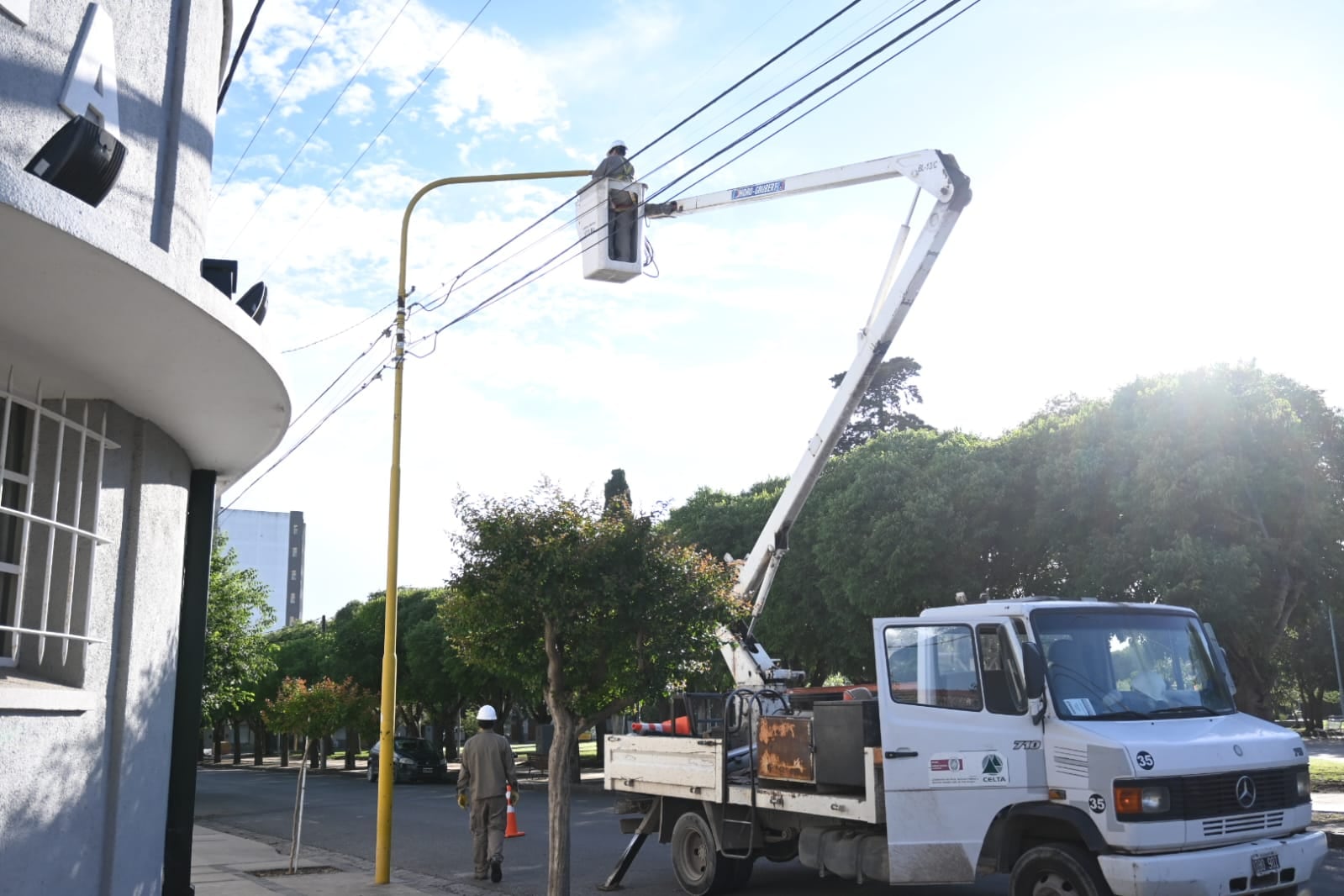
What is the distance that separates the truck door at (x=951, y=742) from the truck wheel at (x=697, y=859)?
274 cm

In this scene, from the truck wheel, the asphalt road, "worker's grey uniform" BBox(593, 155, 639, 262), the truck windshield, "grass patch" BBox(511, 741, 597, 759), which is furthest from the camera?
"grass patch" BBox(511, 741, 597, 759)

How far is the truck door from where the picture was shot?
27.3 ft

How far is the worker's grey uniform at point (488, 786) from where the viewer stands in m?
12.8

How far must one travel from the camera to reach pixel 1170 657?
8734mm

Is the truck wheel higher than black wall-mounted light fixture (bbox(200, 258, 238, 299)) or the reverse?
the reverse

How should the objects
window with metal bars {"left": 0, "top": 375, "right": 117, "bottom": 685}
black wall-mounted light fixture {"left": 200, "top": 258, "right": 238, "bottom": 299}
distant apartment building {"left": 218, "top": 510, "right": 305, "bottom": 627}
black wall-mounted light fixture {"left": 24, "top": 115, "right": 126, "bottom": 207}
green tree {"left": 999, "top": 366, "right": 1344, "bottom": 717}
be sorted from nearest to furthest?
black wall-mounted light fixture {"left": 24, "top": 115, "right": 126, "bottom": 207} < window with metal bars {"left": 0, "top": 375, "right": 117, "bottom": 685} < black wall-mounted light fixture {"left": 200, "top": 258, "right": 238, "bottom": 299} < green tree {"left": 999, "top": 366, "right": 1344, "bottom": 717} < distant apartment building {"left": 218, "top": 510, "right": 305, "bottom": 627}

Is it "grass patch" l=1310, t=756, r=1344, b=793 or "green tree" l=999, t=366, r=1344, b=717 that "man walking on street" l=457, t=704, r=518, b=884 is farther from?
"grass patch" l=1310, t=756, r=1344, b=793

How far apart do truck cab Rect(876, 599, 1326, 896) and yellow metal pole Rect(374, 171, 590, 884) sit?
6078 millimetres

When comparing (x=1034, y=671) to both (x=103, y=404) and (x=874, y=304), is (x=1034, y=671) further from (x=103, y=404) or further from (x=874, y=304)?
(x=874, y=304)

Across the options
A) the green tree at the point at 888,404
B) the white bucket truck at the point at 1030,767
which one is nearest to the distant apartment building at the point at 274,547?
the green tree at the point at 888,404

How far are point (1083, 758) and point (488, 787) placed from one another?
7.11 m

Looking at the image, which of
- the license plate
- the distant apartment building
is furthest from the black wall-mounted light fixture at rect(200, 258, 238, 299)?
the distant apartment building

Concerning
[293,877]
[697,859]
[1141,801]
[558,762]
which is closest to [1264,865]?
[1141,801]

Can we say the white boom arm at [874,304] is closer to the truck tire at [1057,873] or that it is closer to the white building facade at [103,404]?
the truck tire at [1057,873]
